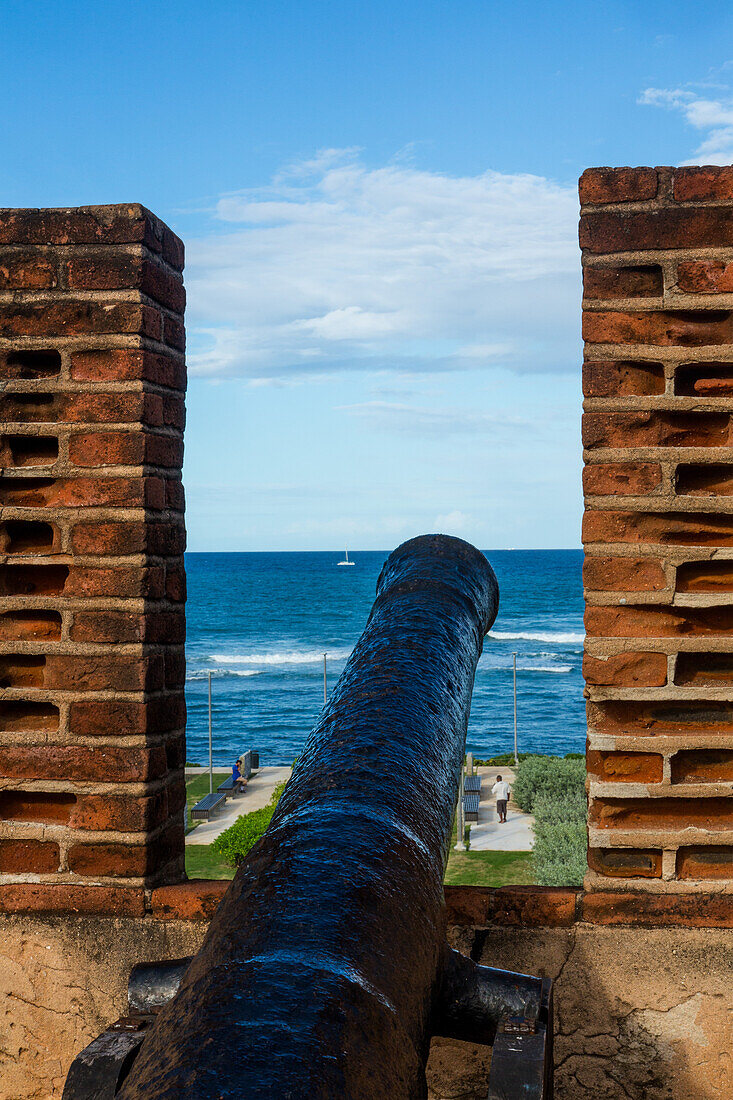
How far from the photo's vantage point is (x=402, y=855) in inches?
76.1

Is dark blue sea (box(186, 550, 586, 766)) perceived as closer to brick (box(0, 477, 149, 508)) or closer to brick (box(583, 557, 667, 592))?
brick (box(0, 477, 149, 508))

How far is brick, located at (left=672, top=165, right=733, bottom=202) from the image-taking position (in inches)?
109

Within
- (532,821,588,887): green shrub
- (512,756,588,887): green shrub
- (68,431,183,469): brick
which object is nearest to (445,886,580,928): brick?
(68,431,183,469): brick

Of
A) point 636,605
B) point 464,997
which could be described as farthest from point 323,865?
point 636,605

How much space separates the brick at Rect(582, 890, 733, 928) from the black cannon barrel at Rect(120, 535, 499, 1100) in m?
0.64

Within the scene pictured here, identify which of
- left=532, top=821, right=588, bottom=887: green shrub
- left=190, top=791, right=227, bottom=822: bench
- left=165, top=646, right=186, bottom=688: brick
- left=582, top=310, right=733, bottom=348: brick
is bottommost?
left=190, top=791, right=227, bottom=822: bench

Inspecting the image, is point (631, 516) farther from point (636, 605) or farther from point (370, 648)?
point (370, 648)

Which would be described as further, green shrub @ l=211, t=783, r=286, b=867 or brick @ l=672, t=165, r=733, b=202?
green shrub @ l=211, t=783, r=286, b=867

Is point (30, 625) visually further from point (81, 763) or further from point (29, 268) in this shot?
point (29, 268)

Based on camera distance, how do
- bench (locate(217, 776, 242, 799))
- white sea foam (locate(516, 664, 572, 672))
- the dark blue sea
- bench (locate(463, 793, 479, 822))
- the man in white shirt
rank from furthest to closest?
white sea foam (locate(516, 664, 572, 672)) → the dark blue sea → bench (locate(217, 776, 242, 799)) → bench (locate(463, 793, 479, 822)) → the man in white shirt

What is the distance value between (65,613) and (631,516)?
175 cm

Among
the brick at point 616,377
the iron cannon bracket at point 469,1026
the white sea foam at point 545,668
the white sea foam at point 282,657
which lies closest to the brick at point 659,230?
the brick at point 616,377

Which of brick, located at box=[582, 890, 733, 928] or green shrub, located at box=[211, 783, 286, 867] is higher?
brick, located at box=[582, 890, 733, 928]

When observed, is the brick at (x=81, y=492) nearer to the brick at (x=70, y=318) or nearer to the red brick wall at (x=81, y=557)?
the red brick wall at (x=81, y=557)
